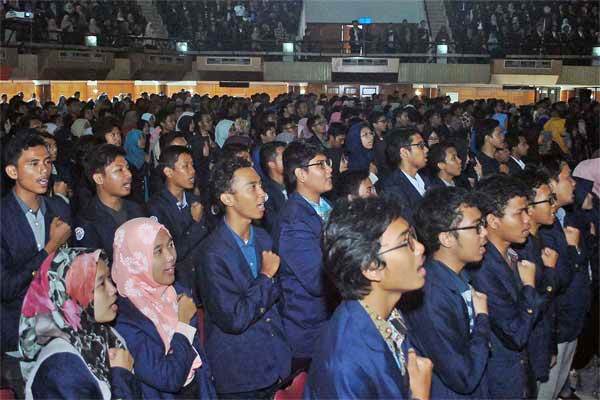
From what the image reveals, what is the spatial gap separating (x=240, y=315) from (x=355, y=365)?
124cm

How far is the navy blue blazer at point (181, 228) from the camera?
501 cm

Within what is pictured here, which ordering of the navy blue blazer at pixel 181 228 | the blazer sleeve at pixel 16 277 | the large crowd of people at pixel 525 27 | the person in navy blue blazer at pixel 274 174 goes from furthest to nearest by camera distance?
the large crowd of people at pixel 525 27 → the person in navy blue blazer at pixel 274 174 → the navy blue blazer at pixel 181 228 → the blazer sleeve at pixel 16 277

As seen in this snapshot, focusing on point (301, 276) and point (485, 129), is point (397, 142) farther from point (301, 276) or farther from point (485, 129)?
point (301, 276)

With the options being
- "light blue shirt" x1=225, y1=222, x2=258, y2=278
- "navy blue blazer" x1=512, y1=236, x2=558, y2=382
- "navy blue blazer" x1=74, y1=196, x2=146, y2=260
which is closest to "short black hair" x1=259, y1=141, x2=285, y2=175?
"navy blue blazer" x1=74, y1=196, x2=146, y2=260

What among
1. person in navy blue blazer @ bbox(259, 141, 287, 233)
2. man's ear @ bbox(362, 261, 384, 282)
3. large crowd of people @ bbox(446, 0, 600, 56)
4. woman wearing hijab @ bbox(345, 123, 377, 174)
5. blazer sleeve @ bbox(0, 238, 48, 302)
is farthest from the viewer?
large crowd of people @ bbox(446, 0, 600, 56)

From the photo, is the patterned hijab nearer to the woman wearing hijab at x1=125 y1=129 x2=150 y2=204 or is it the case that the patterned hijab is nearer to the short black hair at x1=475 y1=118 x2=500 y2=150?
the short black hair at x1=475 y1=118 x2=500 y2=150

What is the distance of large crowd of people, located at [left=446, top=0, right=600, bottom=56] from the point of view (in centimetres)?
2134

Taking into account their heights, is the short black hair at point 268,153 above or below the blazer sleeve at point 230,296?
above

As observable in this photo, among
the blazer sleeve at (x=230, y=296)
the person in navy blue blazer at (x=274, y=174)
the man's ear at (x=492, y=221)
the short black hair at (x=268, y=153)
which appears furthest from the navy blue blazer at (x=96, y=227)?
the man's ear at (x=492, y=221)

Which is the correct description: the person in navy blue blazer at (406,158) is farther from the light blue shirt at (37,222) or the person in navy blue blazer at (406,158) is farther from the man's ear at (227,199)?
the light blue shirt at (37,222)

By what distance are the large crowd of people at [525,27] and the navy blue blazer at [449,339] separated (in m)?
19.1

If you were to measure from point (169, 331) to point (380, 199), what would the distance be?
1126 mm

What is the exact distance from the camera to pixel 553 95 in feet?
72.6

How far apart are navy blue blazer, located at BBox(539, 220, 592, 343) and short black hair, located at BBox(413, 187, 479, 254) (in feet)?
4.53
